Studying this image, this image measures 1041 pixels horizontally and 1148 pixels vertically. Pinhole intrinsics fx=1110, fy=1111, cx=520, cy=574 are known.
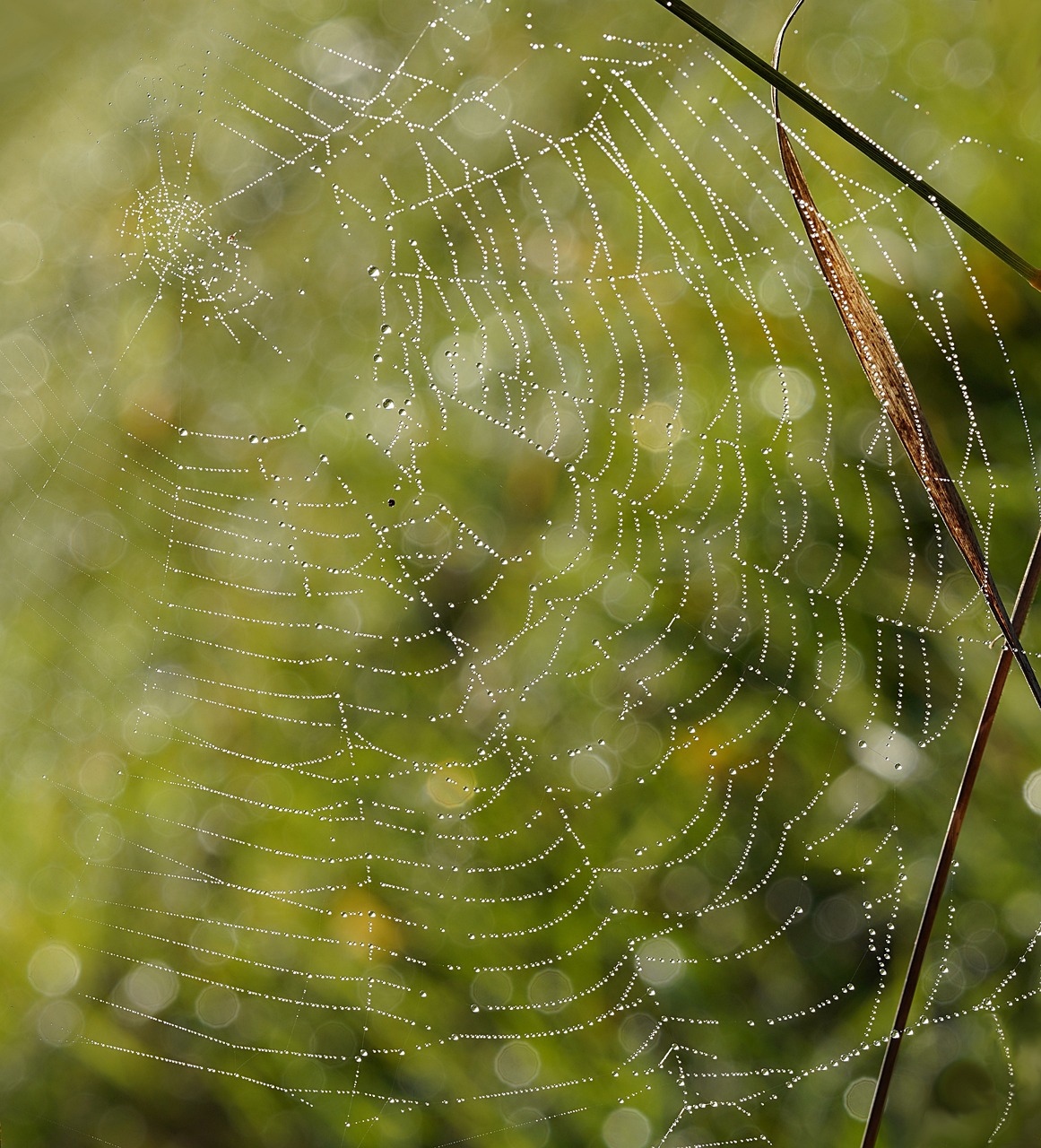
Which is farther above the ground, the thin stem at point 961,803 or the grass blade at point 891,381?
the grass blade at point 891,381

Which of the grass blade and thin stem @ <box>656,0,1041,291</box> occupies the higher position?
thin stem @ <box>656,0,1041,291</box>

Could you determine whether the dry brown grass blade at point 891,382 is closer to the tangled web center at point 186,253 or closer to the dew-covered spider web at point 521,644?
the dew-covered spider web at point 521,644

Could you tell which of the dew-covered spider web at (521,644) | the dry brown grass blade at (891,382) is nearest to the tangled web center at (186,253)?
the dew-covered spider web at (521,644)

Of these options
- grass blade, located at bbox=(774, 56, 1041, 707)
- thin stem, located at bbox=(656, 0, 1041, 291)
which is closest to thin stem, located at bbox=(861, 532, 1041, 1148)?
grass blade, located at bbox=(774, 56, 1041, 707)

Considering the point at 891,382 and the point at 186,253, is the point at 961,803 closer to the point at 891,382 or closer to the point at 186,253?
the point at 891,382

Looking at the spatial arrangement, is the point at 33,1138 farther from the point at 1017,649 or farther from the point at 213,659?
the point at 1017,649

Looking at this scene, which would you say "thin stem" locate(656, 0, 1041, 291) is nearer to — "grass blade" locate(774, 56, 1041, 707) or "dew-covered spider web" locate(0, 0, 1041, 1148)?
"grass blade" locate(774, 56, 1041, 707)

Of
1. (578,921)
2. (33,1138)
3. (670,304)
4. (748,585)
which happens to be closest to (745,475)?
(748,585)
